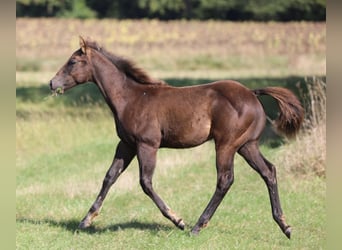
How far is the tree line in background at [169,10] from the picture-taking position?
172ft

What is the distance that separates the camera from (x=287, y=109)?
7.48m

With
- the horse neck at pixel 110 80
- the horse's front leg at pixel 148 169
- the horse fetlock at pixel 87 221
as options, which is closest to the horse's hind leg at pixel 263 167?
the horse's front leg at pixel 148 169

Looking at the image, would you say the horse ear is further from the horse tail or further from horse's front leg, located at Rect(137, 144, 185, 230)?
the horse tail

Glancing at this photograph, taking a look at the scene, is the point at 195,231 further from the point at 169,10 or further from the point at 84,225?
the point at 169,10

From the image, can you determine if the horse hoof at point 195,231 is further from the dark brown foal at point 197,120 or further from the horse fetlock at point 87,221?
the horse fetlock at point 87,221

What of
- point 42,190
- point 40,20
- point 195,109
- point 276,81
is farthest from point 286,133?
point 40,20

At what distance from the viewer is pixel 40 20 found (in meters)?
50.4

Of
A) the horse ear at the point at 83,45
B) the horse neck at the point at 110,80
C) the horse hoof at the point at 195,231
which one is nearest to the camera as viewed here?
the horse hoof at the point at 195,231

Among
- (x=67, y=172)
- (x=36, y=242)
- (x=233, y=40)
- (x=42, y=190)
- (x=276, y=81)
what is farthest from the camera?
(x=233, y=40)

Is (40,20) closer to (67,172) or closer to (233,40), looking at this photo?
(233,40)

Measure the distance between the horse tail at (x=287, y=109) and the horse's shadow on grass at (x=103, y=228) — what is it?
184 cm
